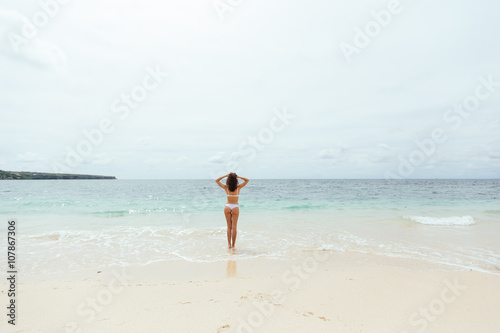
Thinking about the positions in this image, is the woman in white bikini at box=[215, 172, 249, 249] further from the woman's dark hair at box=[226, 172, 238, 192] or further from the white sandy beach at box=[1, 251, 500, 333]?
the white sandy beach at box=[1, 251, 500, 333]

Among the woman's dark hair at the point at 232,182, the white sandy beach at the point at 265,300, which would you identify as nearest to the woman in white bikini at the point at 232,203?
the woman's dark hair at the point at 232,182

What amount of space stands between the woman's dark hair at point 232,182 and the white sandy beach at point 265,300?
2455 millimetres

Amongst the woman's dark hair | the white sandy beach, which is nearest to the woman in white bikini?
the woman's dark hair

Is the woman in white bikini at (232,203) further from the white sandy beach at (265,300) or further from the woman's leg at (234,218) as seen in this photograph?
the white sandy beach at (265,300)

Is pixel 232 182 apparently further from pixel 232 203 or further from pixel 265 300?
pixel 265 300

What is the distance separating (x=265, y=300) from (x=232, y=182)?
4148 millimetres

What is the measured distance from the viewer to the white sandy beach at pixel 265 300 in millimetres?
3346

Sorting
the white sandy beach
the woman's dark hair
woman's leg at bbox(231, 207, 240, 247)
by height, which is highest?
the woman's dark hair

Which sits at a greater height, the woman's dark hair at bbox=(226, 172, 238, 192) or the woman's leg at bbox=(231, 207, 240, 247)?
the woman's dark hair at bbox=(226, 172, 238, 192)

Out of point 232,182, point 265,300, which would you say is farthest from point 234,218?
point 265,300

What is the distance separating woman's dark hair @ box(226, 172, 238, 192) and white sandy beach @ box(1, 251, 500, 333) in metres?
2.46

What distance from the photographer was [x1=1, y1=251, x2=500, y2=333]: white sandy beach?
3346mm

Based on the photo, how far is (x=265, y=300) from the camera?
13.2ft

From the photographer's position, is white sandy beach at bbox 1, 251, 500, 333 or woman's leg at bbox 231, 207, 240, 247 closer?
white sandy beach at bbox 1, 251, 500, 333
